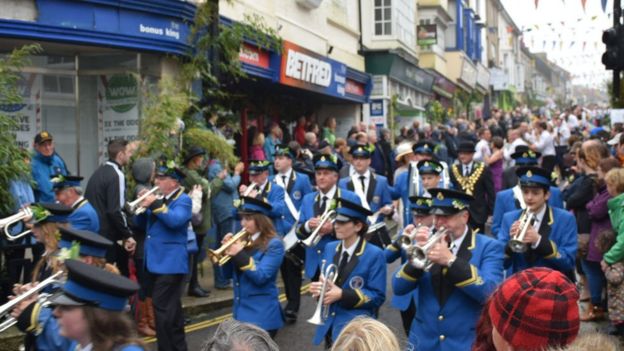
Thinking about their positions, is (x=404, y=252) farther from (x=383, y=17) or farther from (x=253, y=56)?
(x=383, y=17)

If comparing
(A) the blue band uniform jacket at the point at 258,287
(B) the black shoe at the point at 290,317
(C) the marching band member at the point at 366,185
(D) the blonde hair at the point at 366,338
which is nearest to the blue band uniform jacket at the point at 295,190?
(C) the marching band member at the point at 366,185

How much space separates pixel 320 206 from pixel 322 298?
130 inches

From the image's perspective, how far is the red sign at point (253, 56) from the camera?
1684cm

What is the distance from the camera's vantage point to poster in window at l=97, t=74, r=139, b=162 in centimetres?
1418

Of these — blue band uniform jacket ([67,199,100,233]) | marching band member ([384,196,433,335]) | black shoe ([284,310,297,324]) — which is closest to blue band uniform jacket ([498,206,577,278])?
marching band member ([384,196,433,335])

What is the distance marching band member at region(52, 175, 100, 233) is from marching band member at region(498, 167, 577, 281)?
3897mm

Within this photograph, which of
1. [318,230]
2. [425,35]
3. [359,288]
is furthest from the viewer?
[425,35]

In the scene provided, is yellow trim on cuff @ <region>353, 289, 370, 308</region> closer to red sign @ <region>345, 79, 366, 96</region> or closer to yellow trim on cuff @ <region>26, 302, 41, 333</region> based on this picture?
yellow trim on cuff @ <region>26, 302, 41, 333</region>

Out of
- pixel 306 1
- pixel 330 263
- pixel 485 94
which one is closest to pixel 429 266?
pixel 330 263

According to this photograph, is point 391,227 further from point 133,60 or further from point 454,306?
point 454,306

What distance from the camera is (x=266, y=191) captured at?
10891mm

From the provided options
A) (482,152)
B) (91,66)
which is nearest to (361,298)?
(91,66)

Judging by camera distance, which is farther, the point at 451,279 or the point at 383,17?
the point at 383,17

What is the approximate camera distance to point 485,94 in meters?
69.5
